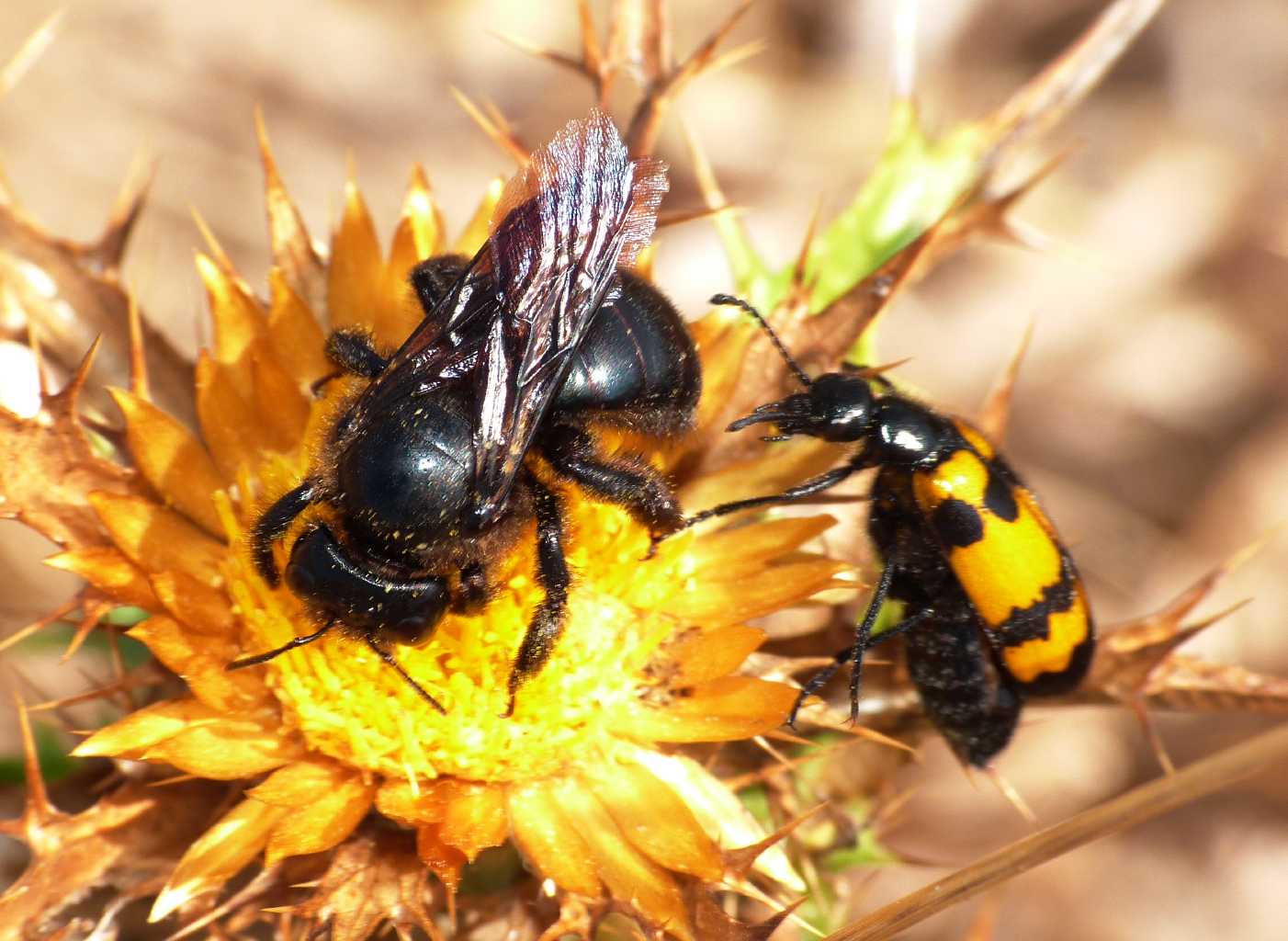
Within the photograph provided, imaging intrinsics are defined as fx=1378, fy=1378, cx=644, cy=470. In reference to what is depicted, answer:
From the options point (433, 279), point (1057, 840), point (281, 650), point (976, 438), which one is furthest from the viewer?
point (976, 438)

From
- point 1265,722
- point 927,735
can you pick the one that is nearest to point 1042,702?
point 927,735

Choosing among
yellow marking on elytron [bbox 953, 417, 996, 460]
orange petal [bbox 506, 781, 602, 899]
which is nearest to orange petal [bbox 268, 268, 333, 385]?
orange petal [bbox 506, 781, 602, 899]

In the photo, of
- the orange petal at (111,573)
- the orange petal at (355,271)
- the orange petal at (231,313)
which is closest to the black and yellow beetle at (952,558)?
the orange petal at (355,271)

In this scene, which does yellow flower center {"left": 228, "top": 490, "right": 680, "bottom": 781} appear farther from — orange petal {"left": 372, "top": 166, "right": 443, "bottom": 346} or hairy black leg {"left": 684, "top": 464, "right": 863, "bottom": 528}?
orange petal {"left": 372, "top": 166, "right": 443, "bottom": 346}

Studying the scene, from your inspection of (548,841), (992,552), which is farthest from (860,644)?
(548,841)

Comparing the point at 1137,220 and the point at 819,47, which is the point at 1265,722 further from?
the point at 819,47

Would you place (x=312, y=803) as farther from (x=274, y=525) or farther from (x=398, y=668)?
(x=274, y=525)

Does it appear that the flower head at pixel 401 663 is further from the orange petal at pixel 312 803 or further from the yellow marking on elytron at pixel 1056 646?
the yellow marking on elytron at pixel 1056 646
